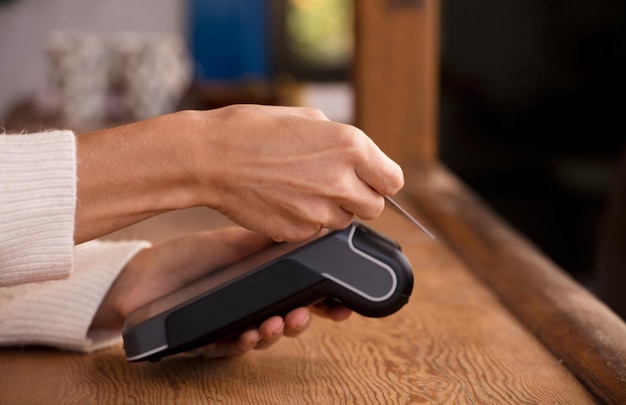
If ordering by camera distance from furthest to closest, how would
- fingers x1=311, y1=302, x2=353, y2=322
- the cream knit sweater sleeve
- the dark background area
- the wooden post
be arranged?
the dark background area → the wooden post → fingers x1=311, y1=302, x2=353, y2=322 → the cream knit sweater sleeve

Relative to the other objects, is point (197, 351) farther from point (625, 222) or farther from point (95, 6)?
point (95, 6)

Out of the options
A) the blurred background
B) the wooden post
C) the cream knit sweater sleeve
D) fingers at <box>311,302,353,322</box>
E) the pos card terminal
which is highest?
the cream knit sweater sleeve

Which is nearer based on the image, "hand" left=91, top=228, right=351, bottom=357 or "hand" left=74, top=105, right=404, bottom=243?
"hand" left=74, top=105, right=404, bottom=243

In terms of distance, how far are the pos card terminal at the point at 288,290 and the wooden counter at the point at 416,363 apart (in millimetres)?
45

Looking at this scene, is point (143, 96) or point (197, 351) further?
point (143, 96)

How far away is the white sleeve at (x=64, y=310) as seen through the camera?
86cm

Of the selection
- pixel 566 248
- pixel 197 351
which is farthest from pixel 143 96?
pixel 197 351

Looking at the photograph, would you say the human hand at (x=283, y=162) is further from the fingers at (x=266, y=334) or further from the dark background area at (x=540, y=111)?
the dark background area at (x=540, y=111)

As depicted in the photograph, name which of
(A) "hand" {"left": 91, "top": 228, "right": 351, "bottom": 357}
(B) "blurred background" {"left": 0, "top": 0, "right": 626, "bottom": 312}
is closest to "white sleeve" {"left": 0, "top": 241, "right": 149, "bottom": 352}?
(A) "hand" {"left": 91, "top": 228, "right": 351, "bottom": 357}

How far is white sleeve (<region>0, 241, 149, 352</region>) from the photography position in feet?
2.83

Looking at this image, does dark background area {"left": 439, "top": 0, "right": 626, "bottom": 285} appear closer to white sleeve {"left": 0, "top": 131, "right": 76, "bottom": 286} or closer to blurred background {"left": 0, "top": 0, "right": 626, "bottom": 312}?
blurred background {"left": 0, "top": 0, "right": 626, "bottom": 312}

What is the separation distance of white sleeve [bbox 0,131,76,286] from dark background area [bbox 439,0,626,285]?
7.79 feet

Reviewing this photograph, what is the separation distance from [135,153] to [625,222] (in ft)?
3.67

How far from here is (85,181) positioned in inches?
27.1
